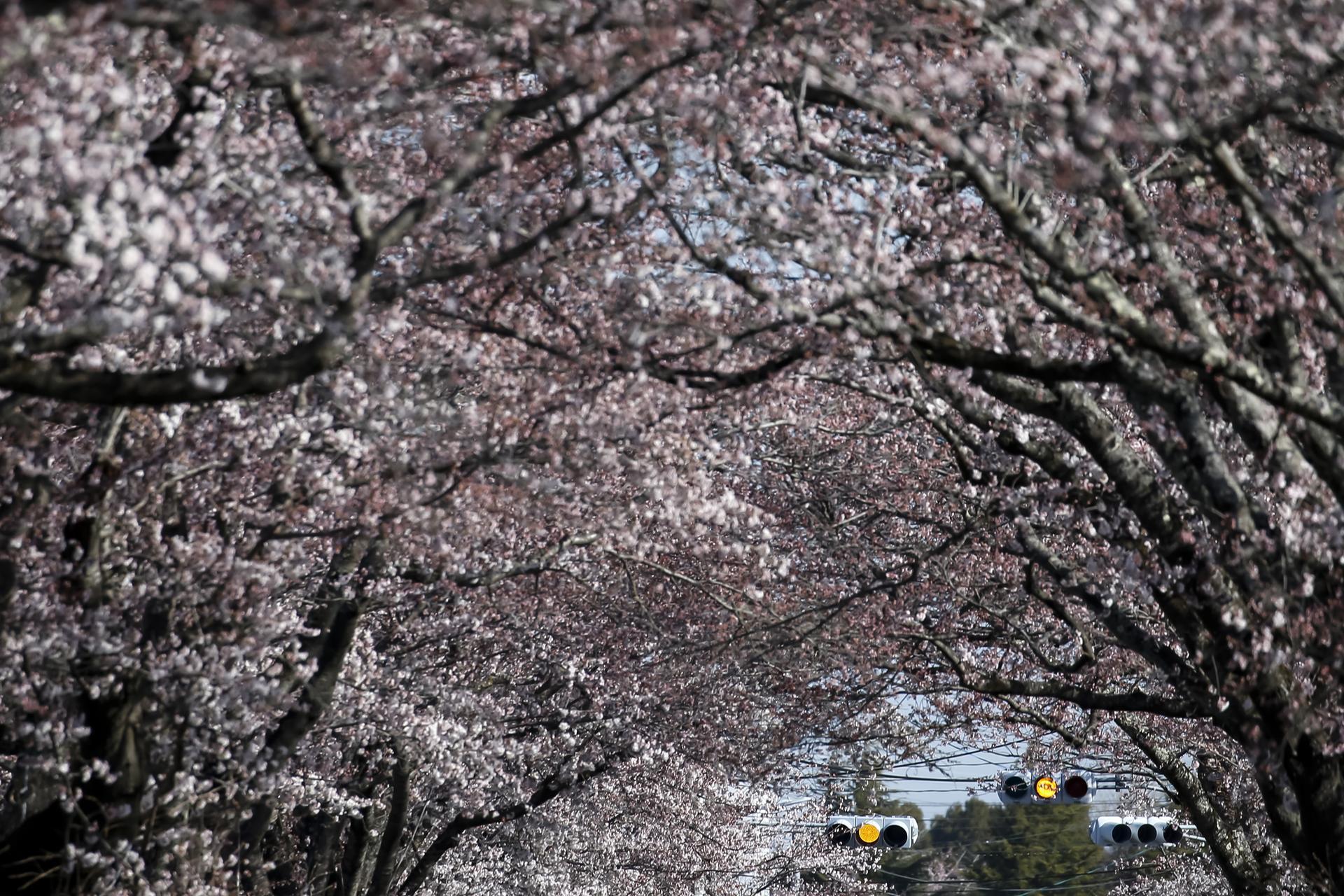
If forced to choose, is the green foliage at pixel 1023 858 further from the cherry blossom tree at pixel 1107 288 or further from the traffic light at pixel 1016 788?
the cherry blossom tree at pixel 1107 288

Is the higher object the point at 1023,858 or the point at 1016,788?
the point at 1023,858

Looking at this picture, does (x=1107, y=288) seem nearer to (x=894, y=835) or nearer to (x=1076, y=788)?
(x=1076, y=788)

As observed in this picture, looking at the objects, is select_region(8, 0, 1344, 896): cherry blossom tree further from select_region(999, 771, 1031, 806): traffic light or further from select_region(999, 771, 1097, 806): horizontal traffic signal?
select_region(999, 771, 1031, 806): traffic light

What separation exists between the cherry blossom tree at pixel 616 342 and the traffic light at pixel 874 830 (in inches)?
431

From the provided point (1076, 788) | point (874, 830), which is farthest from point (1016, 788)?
point (874, 830)

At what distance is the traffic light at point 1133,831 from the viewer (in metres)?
26.5

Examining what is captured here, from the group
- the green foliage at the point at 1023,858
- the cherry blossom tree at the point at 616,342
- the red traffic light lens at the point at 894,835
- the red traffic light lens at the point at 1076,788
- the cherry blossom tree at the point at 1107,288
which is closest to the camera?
the cherry blossom tree at the point at 616,342

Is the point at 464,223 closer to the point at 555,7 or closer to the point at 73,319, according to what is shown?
the point at 555,7

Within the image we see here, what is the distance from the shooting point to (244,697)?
12.6m

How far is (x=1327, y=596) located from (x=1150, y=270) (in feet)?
7.96

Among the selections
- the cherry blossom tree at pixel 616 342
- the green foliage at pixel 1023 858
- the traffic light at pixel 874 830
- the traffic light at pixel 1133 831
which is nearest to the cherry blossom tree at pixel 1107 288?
the cherry blossom tree at pixel 616 342

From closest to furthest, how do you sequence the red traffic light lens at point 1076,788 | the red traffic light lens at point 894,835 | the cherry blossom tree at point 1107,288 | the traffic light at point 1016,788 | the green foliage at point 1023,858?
the cherry blossom tree at point 1107,288, the red traffic light lens at point 1076,788, the traffic light at point 1016,788, the red traffic light lens at point 894,835, the green foliage at point 1023,858

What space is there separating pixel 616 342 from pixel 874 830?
19.5 m

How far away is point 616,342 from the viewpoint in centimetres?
936
